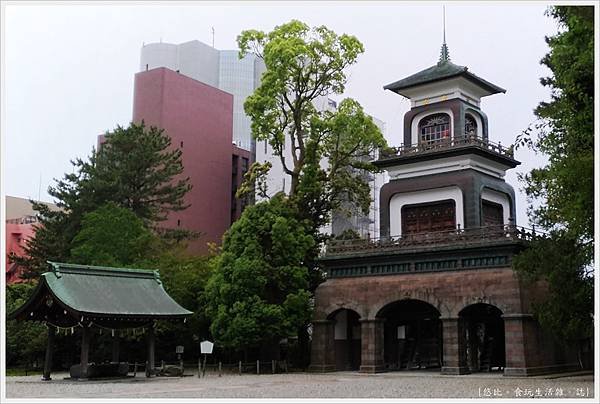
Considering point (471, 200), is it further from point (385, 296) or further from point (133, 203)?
point (133, 203)

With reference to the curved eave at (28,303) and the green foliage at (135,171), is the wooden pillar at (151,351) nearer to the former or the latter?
the curved eave at (28,303)

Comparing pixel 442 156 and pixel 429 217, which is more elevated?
pixel 442 156

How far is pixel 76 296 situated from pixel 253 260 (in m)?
7.69

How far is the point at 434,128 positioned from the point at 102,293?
48.8 feet

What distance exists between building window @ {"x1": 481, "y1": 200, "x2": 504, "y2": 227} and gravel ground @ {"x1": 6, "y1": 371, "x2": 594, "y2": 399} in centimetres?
641

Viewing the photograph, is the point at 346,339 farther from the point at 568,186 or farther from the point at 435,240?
the point at 568,186

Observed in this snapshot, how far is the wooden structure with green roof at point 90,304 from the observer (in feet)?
75.5

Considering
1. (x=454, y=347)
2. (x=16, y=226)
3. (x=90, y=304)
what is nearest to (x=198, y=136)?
(x=16, y=226)

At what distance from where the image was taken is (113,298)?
A: 79.4ft

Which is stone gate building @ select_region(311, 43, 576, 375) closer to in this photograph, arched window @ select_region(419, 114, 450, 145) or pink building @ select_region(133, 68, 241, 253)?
arched window @ select_region(419, 114, 450, 145)

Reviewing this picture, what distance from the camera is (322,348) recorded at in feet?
94.0

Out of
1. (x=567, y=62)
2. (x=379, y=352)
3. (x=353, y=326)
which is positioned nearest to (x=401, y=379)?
(x=379, y=352)

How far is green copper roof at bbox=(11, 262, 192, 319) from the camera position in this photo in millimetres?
22922

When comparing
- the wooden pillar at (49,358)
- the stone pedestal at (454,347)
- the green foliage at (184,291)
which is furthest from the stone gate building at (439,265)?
the wooden pillar at (49,358)
